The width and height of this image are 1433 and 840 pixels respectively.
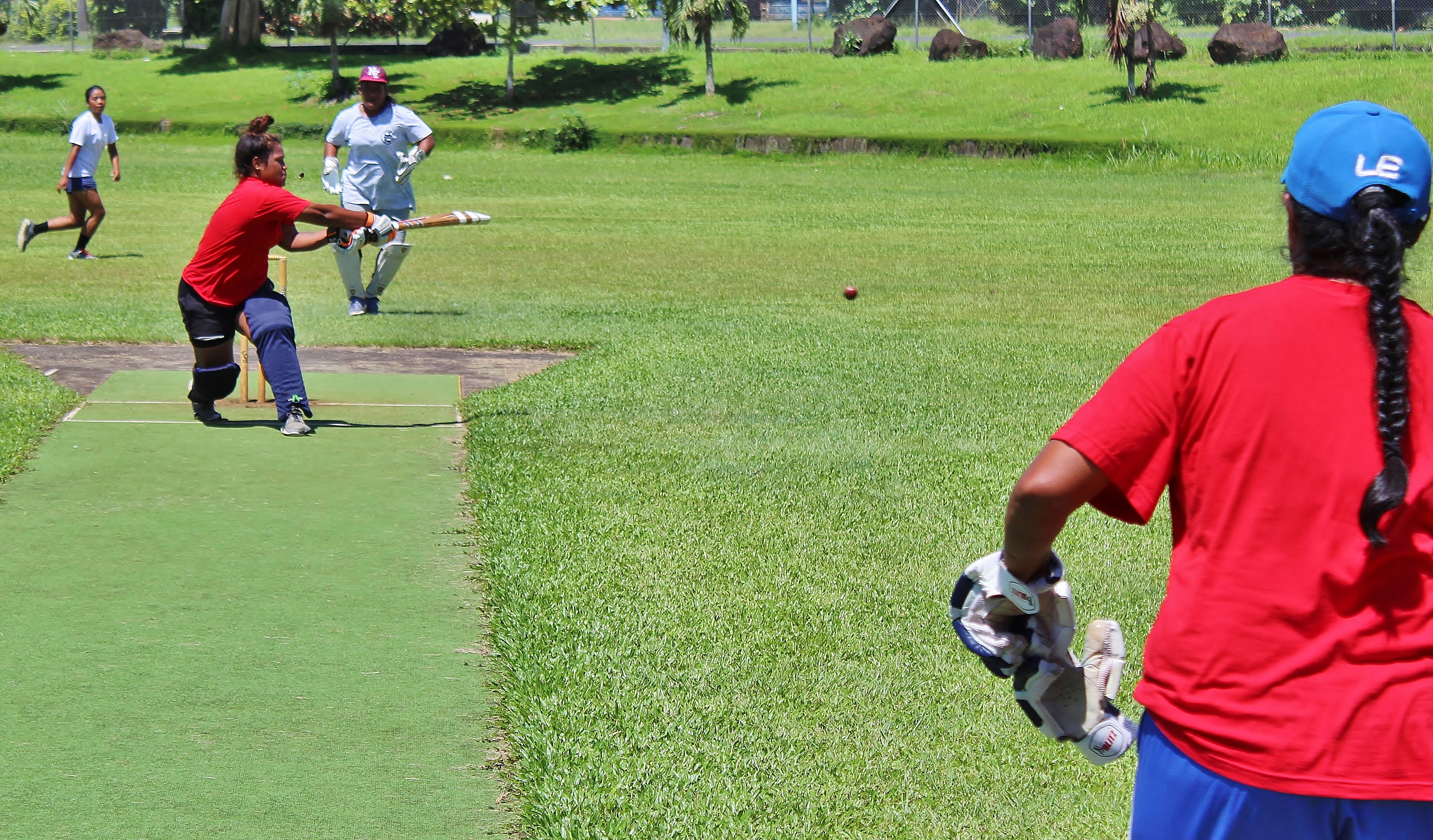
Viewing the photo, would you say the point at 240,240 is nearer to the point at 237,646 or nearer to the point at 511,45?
the point at 237,646

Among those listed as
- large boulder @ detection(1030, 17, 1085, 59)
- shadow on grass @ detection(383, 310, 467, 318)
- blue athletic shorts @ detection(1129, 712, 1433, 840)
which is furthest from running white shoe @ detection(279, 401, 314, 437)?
large boulder @ detection(1030, 17, 1085, 59)

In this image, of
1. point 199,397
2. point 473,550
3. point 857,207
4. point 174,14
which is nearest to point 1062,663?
point 473,550

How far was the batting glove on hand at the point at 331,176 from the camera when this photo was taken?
13.3 metres

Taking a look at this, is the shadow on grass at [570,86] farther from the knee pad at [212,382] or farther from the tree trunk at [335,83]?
the knee pad at [212,382]

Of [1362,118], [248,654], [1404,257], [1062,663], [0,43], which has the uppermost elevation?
[0,43]

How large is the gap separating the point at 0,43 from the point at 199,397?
7085cm

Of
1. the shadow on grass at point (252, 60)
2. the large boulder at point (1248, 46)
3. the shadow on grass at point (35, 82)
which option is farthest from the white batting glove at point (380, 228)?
the shadow on grass at point (35, 82)

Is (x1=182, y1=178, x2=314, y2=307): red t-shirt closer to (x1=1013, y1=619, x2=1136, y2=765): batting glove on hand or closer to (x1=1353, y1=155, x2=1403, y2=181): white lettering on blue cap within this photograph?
(x1=1013, y1=619, x2=1136, y2=765): batting glove on hand

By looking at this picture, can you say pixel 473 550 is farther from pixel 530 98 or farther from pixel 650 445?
pixel 530 98

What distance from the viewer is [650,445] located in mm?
9266

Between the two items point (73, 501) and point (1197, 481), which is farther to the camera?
point (73, 501)

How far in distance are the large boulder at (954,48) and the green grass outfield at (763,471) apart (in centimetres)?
2994

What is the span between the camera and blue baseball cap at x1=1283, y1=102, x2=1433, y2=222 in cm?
246

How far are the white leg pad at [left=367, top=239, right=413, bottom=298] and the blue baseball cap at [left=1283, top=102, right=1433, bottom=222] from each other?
12023 mm
